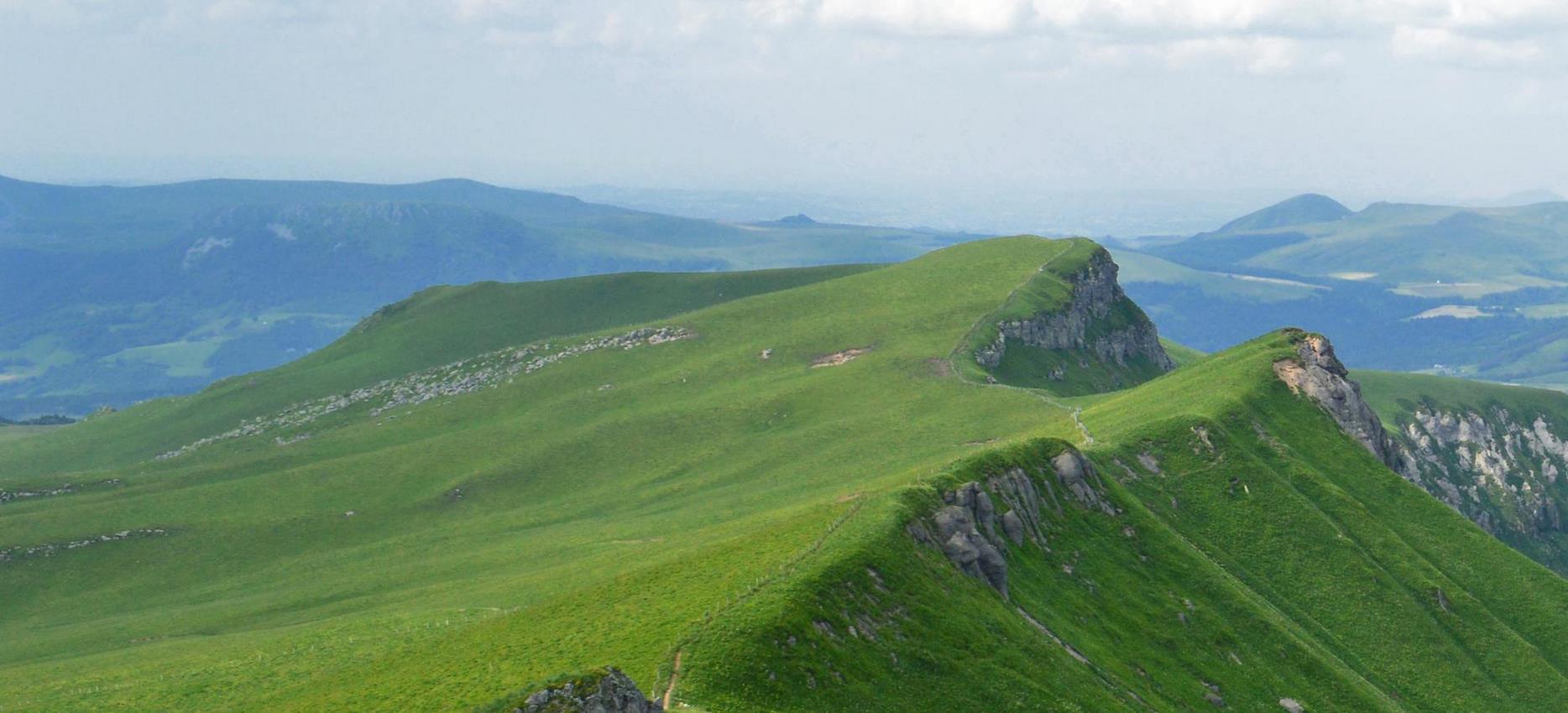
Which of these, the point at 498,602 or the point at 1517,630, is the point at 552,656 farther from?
the point at 1517,630

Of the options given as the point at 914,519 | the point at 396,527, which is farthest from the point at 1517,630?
the point at 396,527

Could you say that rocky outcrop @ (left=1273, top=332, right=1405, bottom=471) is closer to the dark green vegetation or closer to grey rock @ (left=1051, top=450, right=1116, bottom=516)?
the dark green vegetation

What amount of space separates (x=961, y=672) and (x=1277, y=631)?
4169cm

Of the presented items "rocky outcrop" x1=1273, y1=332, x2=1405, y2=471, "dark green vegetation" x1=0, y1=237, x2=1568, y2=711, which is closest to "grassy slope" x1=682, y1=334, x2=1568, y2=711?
"dark green vegetation" x1=0, y1=237, x2=1568, y2=711

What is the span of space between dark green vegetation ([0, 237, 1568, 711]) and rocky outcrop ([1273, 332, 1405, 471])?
10.1 ft

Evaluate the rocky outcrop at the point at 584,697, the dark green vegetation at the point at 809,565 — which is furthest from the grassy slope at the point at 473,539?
the rocky outcrop at the point at 584,697

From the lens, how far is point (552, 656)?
6719 cm

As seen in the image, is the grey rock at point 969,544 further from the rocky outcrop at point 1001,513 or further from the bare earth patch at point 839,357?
the bare earth patch at point 839,357

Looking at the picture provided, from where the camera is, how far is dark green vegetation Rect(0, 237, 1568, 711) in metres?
68.7

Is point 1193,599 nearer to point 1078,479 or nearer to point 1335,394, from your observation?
point 1078,479

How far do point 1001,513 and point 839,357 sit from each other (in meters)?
109

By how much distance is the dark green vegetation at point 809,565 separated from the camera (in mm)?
68688

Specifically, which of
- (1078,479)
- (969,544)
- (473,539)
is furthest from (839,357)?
(969,544)

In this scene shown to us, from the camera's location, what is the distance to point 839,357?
196250 millimetres
